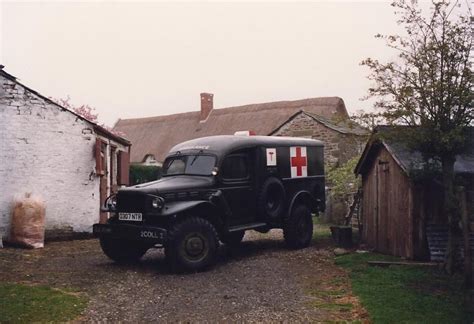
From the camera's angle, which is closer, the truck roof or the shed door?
the truck roof

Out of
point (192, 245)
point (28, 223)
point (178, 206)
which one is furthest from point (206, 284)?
point (28, 223)

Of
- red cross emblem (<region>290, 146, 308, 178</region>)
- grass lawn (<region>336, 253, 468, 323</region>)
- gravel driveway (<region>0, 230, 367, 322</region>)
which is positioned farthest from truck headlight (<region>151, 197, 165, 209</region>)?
red cross emblem (<region>290, 146, 308, 178</region>)

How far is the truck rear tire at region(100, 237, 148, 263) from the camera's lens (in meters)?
9.62

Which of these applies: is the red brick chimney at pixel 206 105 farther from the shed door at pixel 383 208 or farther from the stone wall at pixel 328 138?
the shed door at pixel 383 208

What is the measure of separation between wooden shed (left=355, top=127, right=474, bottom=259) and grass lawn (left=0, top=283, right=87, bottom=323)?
5.86 meters

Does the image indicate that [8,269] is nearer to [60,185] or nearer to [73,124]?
[60,185]

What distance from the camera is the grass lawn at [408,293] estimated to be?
19.5 ft

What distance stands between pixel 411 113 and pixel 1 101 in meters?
9.34

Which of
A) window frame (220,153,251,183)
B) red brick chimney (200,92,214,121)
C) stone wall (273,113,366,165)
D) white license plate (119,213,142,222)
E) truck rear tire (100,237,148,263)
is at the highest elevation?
red brick chimney (200,92,214,121)

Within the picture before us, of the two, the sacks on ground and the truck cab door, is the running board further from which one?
the sacks on ground

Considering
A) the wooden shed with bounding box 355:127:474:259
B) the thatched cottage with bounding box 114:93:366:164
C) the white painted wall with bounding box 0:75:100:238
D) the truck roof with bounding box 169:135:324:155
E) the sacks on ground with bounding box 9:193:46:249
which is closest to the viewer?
the wooden shed with bounding box 355:127:474:259

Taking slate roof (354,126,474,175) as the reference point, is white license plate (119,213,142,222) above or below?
below

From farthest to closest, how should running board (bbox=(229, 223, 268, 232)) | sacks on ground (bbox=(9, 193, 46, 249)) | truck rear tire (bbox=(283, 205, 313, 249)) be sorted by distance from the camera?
1. sacks on ground (bbox=(9, 193, 46, 249))
2. truck rear tire (bbox=(283, 205, 313, 249))
3. running board (bbox=(229, 223, 268, 232))

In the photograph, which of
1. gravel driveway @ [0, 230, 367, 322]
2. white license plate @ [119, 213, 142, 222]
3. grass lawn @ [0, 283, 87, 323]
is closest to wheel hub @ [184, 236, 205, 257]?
gravel driveway @ [0, 230, 367, 322]
